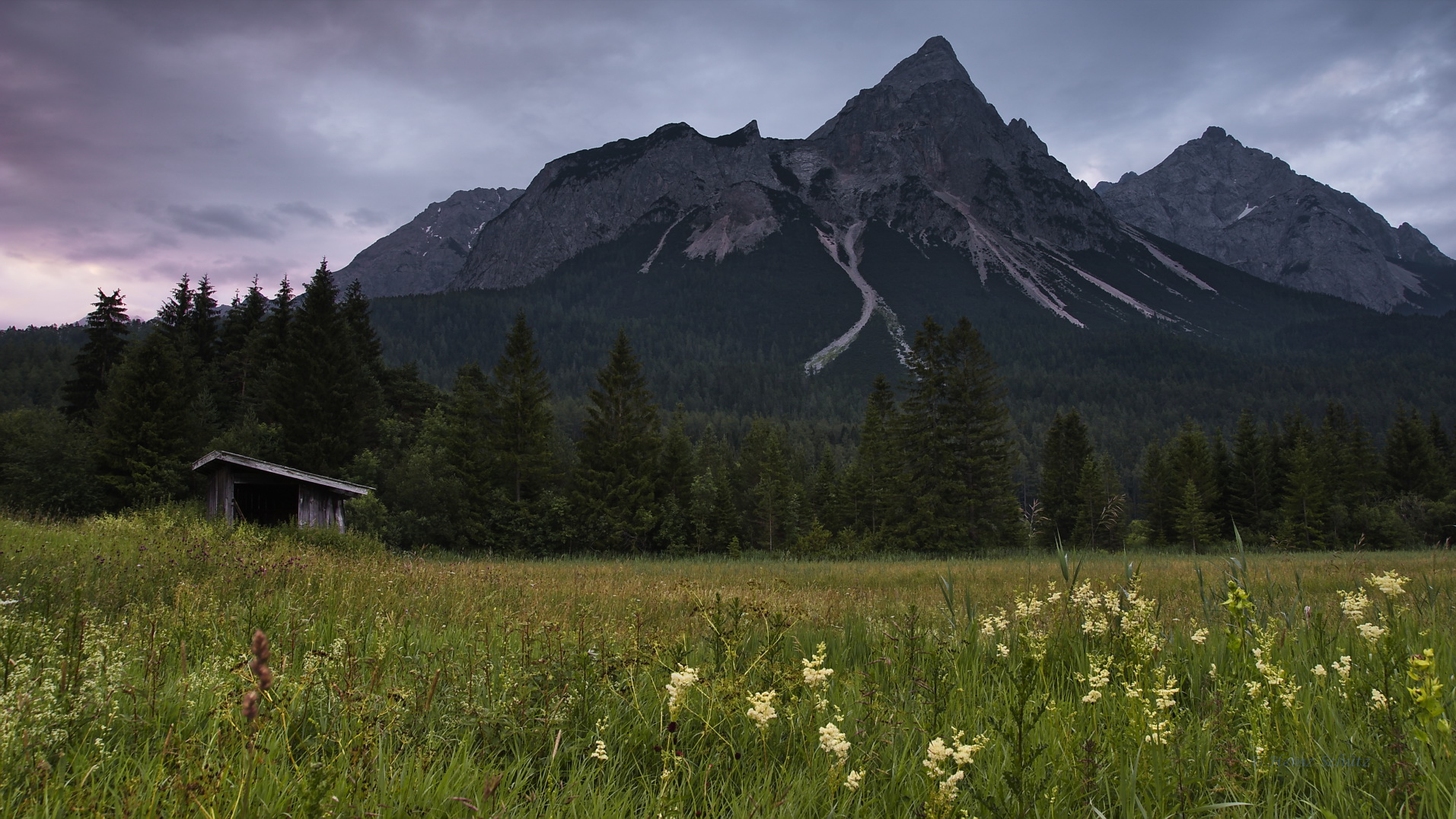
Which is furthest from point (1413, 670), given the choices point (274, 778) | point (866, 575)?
point (866, 575)

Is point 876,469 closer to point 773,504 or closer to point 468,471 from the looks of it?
point 773,504

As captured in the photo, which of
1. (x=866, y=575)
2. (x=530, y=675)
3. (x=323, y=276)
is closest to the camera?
(x=530, y=675)

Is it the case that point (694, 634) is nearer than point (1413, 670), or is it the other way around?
point (1413, 670)

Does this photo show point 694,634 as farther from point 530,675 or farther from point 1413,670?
point 1413,670

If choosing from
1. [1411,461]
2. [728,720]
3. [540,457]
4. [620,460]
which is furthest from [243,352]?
[1411,461]

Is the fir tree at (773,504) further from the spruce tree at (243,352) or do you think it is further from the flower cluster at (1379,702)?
the flower cluster at (1379,702)

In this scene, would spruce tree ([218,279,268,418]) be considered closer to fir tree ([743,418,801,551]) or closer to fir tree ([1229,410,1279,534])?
fir tree ([743,418,801,551])

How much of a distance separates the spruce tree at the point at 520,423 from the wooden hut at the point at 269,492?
11355 millimetres

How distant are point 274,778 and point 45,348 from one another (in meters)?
159

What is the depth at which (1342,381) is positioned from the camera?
574ft

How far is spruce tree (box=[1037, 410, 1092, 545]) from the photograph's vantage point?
53.2 meters

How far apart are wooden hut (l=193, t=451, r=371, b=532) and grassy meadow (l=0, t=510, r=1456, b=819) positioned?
789 inches

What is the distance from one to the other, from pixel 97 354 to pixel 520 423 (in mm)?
30317

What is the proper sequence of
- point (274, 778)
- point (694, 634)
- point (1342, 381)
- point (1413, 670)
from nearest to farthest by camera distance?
point (1413, 670)
point (274, 778)
point (694, 634)
point (1342, 381)
